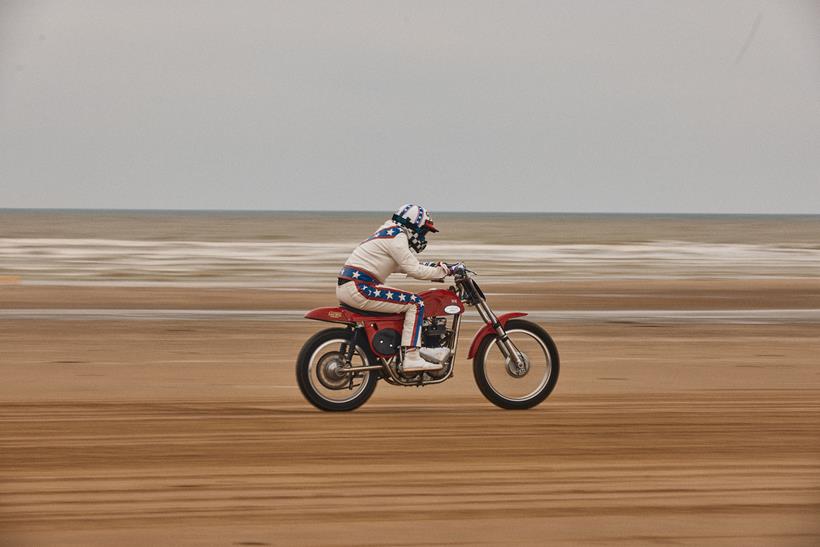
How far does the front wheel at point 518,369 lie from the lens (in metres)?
8.44

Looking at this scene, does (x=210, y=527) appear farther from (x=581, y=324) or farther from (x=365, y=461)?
(x=581, y=324)

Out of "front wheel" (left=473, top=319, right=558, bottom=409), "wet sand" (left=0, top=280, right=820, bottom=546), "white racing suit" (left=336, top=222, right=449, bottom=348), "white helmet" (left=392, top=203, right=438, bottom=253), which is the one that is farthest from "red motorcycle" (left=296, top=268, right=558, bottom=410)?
"white helmet" (left=392, top=203, right=438, bottom=253)

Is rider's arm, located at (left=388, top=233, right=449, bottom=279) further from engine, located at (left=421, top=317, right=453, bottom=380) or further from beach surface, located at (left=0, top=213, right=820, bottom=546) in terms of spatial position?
beach surface, located at (left=0, top=213, right=820, bottom=546)

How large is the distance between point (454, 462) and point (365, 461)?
0.55 metres

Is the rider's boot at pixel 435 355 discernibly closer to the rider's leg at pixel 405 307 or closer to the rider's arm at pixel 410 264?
the rider's leg at pixel 405 307

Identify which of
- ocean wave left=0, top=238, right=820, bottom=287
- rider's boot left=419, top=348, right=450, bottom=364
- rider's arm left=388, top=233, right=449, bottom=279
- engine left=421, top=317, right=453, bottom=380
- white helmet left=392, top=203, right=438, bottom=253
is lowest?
rider's boot left=419, top=348, right=450, bottom=364

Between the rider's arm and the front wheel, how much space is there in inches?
29.3

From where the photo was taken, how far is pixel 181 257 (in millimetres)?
36344

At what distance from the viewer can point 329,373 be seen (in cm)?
820

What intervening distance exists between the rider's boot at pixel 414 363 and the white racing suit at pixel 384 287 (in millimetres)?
57

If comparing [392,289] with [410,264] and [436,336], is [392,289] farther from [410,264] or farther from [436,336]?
[436,336]

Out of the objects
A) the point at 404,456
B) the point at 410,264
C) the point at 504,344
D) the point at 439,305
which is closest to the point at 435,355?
the point at 439,305

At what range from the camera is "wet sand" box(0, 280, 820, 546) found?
17.0ft

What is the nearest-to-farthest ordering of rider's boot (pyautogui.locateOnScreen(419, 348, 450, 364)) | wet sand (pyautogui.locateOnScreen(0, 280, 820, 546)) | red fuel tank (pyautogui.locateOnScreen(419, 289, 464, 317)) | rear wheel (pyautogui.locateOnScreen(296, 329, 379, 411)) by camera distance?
1. wet sand (pyautogui.locateOnScreen(0, 280, 820, 546))
2. rear wheel (pyautogui.locateOnScreen(296, 329, 379, 411))
3. rider's boot (pyautogui.locateOnScreen(419, 348, 450, 364))
4. red fuel tank (pyautogui.locateOnScreen(419, 289, 464, 317))
